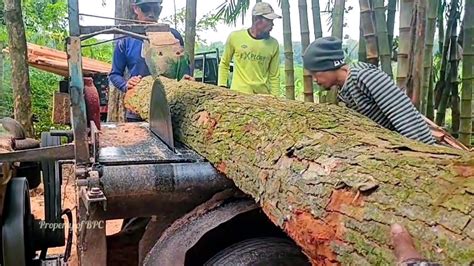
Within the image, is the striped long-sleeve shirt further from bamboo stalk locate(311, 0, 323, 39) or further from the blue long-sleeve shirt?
bamboo stalk locate(311, 0, 323, 39)

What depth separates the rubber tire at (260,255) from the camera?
2377 millimetres

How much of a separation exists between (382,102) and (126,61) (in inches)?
116

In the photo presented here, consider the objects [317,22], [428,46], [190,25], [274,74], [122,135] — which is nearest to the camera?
[122,135]

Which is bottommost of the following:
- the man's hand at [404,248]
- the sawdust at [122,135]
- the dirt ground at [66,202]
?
the dirt ground at [66,202]

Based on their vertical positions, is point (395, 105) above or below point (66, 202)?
above

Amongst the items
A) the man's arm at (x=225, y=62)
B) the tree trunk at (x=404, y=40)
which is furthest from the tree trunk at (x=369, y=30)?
the man's arm at (x=225, y=62)

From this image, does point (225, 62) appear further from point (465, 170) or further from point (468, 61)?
point (465, 170)

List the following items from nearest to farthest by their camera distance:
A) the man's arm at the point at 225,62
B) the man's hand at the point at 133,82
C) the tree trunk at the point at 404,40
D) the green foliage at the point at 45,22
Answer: the tree trunk at the point at 404,40
the man's hand at the point at 133,82
the man's arm at the point at 225,62
the green foliage at the point at 45,22

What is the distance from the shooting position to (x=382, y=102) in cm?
321

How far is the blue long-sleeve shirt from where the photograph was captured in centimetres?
546

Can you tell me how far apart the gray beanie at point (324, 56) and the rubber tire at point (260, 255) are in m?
1.19

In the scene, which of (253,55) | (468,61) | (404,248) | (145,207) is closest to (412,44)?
(468,61)

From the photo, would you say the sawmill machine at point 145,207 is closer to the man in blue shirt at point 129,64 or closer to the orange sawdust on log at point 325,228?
the orange sawdust on log at point 325,228

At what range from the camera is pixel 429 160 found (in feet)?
5.77
